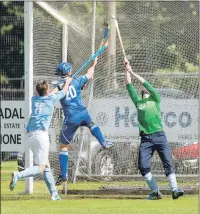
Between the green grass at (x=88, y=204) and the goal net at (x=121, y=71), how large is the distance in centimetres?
50

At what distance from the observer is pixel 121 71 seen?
18.9 meters

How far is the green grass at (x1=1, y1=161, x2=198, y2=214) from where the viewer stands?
15.5m

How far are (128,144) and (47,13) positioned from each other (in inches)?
115

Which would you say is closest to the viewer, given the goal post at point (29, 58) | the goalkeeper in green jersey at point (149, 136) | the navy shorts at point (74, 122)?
the goalkeeper in green jersey at point (149, 136)

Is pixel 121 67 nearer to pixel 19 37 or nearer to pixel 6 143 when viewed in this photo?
pixel 6 143

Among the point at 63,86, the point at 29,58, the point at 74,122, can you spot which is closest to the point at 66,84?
the point at 63,86

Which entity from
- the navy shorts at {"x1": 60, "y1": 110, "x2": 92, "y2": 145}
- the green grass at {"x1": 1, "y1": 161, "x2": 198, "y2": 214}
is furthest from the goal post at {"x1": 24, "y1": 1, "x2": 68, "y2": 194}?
the navy shorts at {"x1": 60, "y1": 110, "x2": 92, "y2": 145}

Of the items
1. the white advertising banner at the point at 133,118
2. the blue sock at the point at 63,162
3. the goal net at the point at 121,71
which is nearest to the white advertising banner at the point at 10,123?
the goal net at the point at 121,71

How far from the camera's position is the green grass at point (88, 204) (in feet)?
51.0

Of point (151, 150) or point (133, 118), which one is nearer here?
Result: point (151, 150)

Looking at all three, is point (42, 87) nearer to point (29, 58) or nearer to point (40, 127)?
point (40, 127)

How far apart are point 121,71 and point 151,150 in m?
2.71

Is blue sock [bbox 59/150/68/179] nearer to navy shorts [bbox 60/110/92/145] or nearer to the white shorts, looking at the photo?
navy shorts [bbox 60/110/92/145]

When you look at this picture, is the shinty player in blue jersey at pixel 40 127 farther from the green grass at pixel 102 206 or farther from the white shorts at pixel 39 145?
the green grass at pixel 102 206
